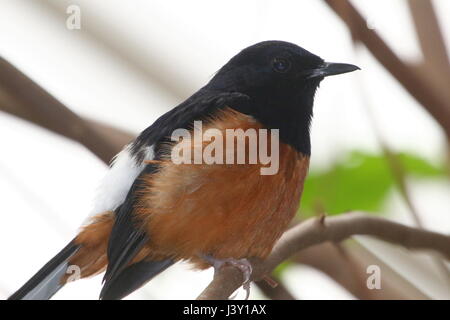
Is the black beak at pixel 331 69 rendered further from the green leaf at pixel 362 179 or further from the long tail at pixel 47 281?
the long tail at pixel 47 281

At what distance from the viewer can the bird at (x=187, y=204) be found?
2.00 m

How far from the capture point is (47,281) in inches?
77.5

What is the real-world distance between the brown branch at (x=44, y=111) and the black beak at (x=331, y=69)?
0.93 meters

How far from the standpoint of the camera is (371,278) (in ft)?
5.46

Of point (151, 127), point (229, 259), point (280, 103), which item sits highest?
point (151, 127)

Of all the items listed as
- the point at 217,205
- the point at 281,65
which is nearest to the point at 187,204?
the point at 217,205

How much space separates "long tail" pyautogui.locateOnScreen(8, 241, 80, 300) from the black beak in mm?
1098

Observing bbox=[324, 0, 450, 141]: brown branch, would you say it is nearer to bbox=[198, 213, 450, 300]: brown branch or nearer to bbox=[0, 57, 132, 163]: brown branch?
bbox=[198, 213, 450, 300]: brown branch

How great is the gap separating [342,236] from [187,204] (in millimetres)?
549

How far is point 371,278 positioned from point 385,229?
8.6 inches

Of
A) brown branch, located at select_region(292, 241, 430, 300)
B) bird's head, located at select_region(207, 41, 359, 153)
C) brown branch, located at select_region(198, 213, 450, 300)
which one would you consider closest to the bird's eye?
bird's head, located at select_region(207, 41, 359, 153)
